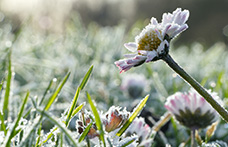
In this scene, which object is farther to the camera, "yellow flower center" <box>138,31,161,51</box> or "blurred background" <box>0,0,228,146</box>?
"blurred background" <box>0,0,228,146</box>

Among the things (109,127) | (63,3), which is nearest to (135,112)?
(109,127)

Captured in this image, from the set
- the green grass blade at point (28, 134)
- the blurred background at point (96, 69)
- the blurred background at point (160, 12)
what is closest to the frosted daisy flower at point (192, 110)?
the blurred background at point (96, 69)

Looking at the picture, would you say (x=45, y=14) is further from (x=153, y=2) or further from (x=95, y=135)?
(x=95, y=135)

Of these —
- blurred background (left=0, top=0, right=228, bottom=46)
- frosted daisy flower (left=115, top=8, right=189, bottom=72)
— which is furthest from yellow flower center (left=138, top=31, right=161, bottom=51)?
blurred background (left=0, top=0, right=228, bottom=46)

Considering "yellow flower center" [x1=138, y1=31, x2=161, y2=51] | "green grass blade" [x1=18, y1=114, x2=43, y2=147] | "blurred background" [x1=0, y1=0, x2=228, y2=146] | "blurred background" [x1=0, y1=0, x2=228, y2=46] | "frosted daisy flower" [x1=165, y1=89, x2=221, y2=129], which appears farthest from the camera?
"blurred background" [x1=0, y1=0, x2=228, y2=46]

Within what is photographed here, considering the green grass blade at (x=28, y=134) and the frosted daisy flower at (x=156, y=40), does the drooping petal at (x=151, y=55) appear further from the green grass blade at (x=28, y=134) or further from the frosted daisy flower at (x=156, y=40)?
the green grass blade at (x=28, y=134)

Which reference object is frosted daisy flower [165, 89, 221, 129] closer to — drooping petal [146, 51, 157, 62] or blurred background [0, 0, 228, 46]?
drooping petal [146, 51, 157, 62]

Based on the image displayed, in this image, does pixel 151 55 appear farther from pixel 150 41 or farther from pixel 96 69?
pixel 96 69

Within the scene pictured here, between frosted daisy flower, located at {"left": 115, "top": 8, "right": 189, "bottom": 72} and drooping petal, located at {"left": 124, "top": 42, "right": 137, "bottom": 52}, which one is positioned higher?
drooping petal, located at {"left": 124, "top": 42, "right": 137, "bottom": 52}

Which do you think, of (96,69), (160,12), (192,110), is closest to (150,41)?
(192,110)
